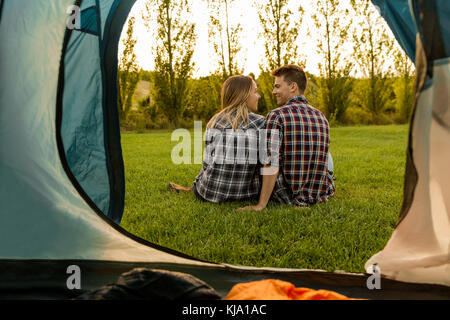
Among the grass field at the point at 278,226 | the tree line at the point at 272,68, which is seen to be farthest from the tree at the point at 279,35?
the grass field at the point at 278,226

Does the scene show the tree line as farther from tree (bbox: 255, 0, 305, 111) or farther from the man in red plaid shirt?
the man in red plaid shirt

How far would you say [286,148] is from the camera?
2.97 meters

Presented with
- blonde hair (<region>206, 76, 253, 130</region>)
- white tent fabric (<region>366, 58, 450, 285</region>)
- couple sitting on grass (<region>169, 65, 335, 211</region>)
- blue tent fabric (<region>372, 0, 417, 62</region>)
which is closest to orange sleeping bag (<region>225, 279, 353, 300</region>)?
white tent fabric (<region>366, 58, 450, 285</region>)

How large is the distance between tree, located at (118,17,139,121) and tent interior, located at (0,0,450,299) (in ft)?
39.1

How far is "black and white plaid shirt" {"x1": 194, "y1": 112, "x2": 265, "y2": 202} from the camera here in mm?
3072

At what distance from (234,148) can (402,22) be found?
1.58 metres

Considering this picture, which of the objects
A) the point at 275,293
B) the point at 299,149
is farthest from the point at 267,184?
the point at 275,293

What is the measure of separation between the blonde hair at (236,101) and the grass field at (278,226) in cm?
→ 67

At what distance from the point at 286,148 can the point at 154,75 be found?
1099 centimetres

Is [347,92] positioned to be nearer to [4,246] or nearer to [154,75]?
[154,75]

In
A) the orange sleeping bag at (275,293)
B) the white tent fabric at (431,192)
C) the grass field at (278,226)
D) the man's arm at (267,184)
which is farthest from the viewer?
the man's arm at (267,184)

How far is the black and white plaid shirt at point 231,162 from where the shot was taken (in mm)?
3072

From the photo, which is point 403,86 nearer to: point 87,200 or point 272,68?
point 272,68

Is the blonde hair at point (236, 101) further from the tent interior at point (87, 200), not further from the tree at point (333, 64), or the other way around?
the tree at point (333, 64)
